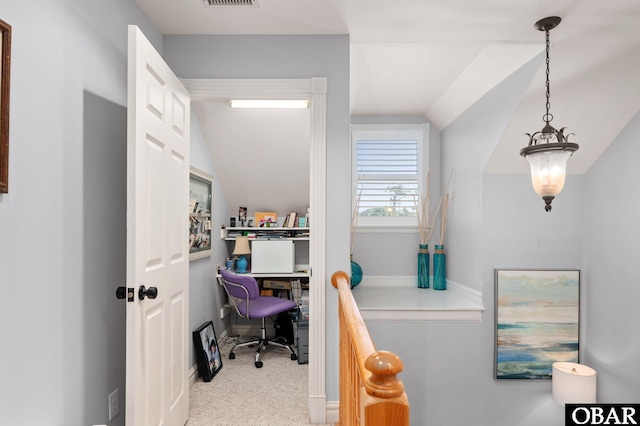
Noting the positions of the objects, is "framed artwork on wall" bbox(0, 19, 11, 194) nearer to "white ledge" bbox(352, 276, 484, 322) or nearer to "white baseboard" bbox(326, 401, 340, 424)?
"white baseboard" bbox(326, 401, 340, 424)

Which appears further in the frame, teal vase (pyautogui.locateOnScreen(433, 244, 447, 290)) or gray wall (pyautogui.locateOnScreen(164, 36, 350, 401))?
teal vase (pyautogui.locateOnScreen(433, 244, 447, 290))

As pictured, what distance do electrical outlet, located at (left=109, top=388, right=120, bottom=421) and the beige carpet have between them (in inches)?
25.8

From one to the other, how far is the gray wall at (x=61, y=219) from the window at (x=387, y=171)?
8.13ft

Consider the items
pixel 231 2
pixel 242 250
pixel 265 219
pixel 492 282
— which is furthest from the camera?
pixel 265 219

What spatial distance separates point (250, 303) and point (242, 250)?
2.16ft

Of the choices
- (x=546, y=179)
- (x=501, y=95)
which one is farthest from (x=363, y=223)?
(x=546, y=179)

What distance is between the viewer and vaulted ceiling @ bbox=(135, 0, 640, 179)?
1.99 metres

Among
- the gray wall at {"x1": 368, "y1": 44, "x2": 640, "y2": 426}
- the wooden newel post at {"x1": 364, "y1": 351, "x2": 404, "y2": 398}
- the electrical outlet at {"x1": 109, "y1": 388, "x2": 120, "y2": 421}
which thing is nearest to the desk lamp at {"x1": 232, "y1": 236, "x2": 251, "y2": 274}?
the gray wall at {"x1": 368, "y1": 44, "x2": 640, "y2": 426}

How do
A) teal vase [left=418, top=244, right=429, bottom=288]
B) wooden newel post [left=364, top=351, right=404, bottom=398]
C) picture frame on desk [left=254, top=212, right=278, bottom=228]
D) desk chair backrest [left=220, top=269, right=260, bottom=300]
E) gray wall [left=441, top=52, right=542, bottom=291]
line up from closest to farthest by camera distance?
wooden newel post [left=364, top=351, right=404, bottom=398], gray wall [left=441, top=52, right=542, bottom=291], desk chair backrest [left=220, top=269, right=260, bottom=300], teal vase [left=418, top=244, right=429, bottom=288], picture frame on desk [left=254, top=212, right=278, bottom=228]

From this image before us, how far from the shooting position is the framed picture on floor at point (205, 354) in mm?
2939

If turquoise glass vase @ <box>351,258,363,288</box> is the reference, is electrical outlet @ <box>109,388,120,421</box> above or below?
below

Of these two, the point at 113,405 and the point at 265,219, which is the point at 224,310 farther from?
the point at 113,405

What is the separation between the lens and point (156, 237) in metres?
1.78

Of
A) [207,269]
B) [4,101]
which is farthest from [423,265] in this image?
[4,101]
